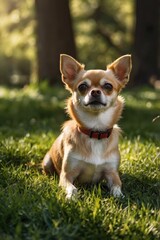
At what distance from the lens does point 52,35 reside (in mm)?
14922

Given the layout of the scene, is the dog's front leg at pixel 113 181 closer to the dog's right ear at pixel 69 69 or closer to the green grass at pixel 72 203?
the green grass at pixel 72 203

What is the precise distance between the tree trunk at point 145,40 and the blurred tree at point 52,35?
13.9 feet

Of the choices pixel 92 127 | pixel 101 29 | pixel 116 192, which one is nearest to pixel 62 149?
pixel 92 127

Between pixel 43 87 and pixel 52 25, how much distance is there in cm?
244

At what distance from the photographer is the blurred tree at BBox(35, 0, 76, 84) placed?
1468 cm

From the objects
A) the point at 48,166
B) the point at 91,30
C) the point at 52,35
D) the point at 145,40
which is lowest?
the point at 91,30

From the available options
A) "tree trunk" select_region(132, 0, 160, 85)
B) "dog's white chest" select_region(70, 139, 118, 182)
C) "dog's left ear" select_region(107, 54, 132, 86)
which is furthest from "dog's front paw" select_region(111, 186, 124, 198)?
"tree trunk" select_region(132, 0, 160, 85)

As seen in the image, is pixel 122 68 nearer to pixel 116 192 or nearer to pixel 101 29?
pixel 116 192

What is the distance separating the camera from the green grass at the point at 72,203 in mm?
3822

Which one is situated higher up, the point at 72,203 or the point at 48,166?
the point at 72,203

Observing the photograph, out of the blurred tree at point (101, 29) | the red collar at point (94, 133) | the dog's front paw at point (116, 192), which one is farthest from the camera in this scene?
the blurred tree at point (101, 29)

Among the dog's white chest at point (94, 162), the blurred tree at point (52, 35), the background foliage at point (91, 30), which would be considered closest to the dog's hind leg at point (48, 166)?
the dog's white chest at point (94, 162)

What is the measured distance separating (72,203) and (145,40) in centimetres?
1524

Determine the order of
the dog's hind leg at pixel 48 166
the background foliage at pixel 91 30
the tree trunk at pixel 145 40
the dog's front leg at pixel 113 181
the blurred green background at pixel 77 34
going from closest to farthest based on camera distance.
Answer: the dog's front leg at pixel 113 181
the dog's hind leg at pixel 48 166
the blurred green background at pixel 77 34
the tree trunk at pixel 145 40
the background foliage at pixel 91 30
